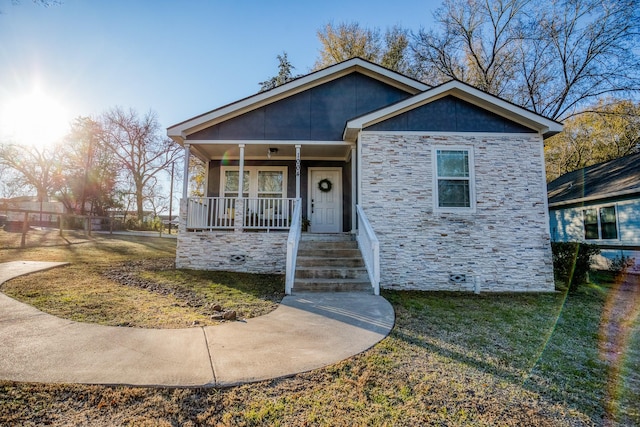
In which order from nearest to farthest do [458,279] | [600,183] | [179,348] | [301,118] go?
[179,348], [458,279], [301,118], [600,183]

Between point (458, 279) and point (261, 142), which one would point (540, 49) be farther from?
point (261, 142)

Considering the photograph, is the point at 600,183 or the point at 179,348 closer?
the point at 179,348

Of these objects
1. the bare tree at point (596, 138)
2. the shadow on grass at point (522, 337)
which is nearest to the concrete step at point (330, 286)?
the shadow on grass at point (522, 337)

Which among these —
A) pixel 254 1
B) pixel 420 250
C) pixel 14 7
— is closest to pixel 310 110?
pixel 254 1

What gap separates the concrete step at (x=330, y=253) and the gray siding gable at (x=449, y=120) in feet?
9.94

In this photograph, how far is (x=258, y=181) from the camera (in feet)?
34.5

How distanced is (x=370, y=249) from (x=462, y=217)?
102 inches

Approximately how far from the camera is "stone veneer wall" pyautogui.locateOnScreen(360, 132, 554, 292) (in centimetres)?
720

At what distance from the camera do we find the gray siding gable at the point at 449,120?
7.57m

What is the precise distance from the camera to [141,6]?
8234 millimetres

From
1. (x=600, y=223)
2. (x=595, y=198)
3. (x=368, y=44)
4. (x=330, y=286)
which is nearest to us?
(x=330, y=286)

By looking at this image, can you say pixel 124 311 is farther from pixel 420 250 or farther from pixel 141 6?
pixel 141 6

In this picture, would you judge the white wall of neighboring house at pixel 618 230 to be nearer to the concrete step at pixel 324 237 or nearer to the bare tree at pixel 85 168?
the concrete step at pixel 324 237

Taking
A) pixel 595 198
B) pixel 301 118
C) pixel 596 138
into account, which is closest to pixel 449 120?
pixel 301 118
